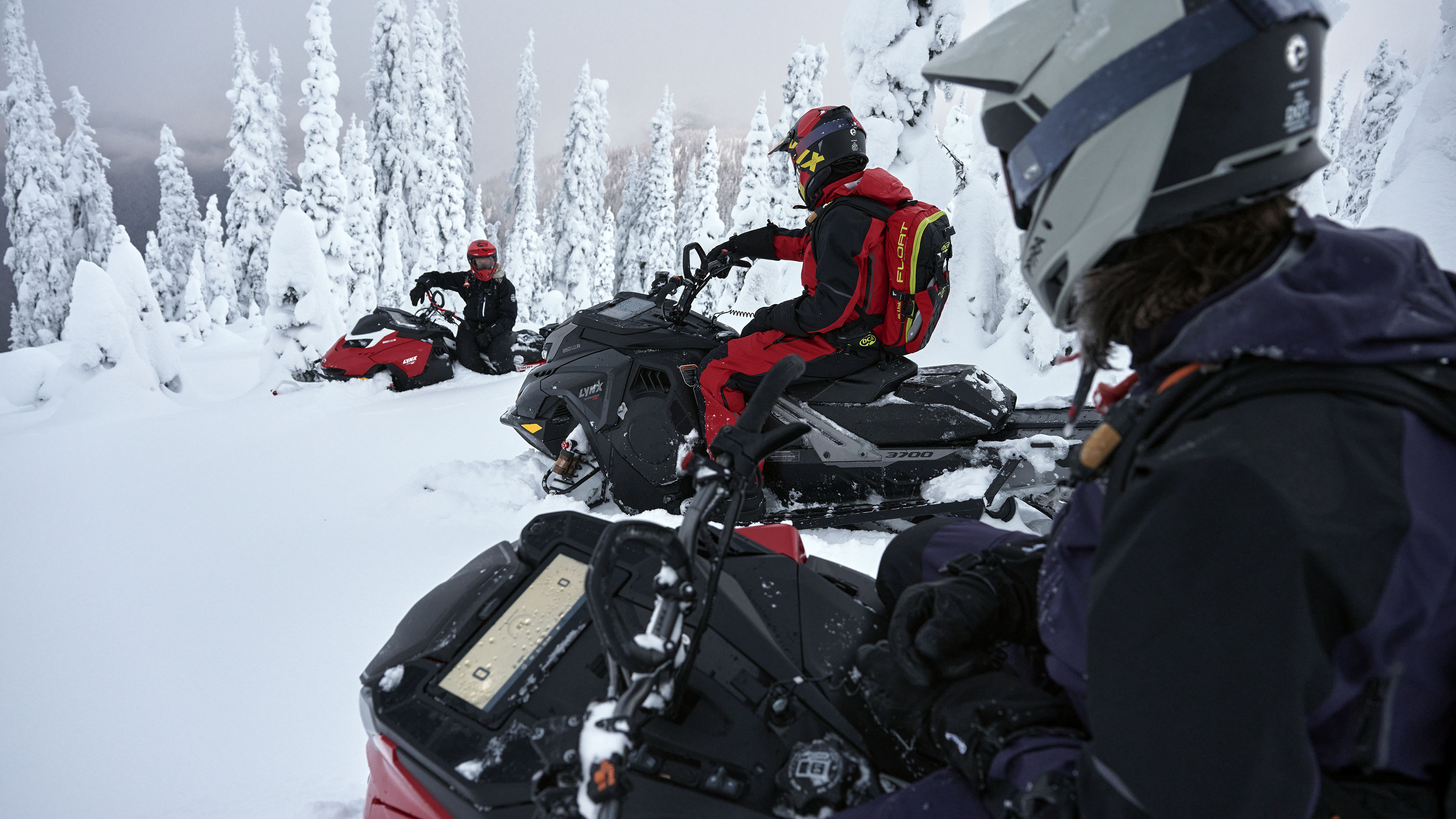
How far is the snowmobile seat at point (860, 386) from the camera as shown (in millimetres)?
3602

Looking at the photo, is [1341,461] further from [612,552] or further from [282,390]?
[282,390]

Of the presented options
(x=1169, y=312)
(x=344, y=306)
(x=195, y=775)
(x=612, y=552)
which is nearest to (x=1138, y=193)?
(x=1169, y=312)

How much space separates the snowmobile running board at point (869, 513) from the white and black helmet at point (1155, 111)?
2404mm

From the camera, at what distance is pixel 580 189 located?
2853 cm

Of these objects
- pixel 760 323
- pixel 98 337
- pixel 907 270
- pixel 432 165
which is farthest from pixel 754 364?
pixel 432 165

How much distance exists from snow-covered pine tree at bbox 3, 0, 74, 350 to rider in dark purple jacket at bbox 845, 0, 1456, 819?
36.7m

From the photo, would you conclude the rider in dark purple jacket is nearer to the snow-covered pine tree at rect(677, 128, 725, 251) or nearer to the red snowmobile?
the red snowmobile

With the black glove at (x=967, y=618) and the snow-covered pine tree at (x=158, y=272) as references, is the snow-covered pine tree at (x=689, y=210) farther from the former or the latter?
the black glove at (x=967, y=618)

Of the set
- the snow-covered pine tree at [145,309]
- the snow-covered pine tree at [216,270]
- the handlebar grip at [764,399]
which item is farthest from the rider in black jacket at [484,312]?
the snow-covered pine tree at [216,270]

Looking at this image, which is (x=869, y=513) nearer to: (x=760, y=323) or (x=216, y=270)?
(x=760, y=323)

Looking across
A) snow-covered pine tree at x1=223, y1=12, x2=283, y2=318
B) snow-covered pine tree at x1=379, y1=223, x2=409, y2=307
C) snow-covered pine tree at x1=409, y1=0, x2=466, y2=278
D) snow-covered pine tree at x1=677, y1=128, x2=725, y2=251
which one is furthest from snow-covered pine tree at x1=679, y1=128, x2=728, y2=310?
snow-covered pine tree at x1=223, y1=12, x2=283, y2=318

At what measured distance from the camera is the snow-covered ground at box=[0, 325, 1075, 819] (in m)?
2.17

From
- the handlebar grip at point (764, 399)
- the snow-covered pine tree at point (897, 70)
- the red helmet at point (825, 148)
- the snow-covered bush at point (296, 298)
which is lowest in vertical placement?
the snow-covered bush at point (296, 298)

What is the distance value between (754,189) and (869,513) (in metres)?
17.3
